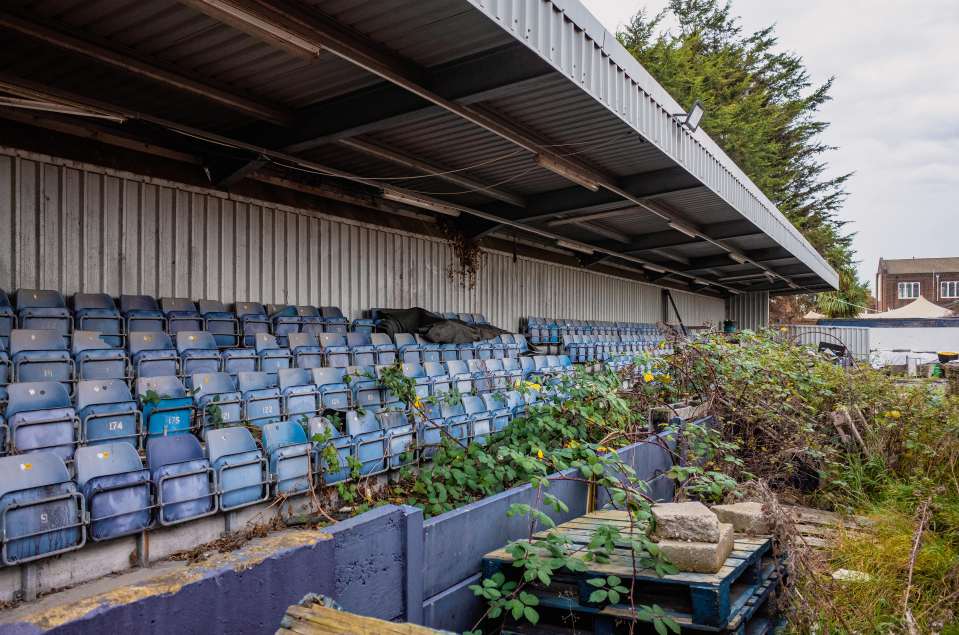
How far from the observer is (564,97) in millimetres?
7312

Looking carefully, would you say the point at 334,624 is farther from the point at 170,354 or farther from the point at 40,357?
the point at 170,354

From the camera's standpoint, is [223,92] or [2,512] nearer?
[2,512]

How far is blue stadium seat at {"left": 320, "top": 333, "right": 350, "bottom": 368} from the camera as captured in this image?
8273 millimetres

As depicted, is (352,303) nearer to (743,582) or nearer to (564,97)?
(564,97)

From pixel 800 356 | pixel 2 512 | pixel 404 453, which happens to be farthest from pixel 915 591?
pixel 2 512

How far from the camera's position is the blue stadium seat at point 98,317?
6.79 metres

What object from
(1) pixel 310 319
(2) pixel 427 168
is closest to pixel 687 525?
(1) pixel 310 319

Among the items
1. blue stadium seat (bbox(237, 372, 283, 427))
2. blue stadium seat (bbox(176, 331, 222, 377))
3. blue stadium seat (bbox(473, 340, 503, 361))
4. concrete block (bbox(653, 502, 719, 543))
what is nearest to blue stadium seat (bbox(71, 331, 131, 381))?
blue stadium seat (bbox(176, 331, 222, 377))

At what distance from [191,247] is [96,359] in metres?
2.97

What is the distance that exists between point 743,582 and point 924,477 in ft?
9.18

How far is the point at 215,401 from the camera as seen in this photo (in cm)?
554

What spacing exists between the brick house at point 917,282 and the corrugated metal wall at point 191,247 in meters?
66.9

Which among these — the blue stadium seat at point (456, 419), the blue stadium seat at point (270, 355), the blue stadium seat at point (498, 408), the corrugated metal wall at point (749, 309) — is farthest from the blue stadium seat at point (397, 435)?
the corrugated metal wall at point (749, 309)

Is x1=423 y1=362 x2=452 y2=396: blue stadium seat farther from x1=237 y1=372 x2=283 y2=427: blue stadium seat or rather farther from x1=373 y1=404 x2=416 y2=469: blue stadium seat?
x1=237 y1=372 x2=283 y2=427: blue stadium seat
